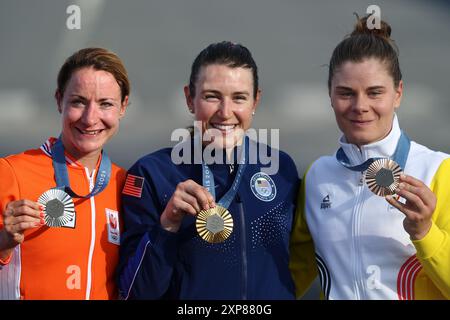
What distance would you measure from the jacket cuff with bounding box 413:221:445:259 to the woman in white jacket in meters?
0.02

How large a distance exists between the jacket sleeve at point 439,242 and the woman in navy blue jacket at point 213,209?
2.17 feet

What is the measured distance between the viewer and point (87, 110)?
3.30 m

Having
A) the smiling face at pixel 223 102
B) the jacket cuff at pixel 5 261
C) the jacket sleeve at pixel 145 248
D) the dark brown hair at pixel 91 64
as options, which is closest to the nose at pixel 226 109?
the smiling face at pixel 223 102

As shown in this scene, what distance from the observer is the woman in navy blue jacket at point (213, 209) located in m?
3.11

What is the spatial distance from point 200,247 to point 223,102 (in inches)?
27.3

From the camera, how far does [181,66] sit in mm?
5070

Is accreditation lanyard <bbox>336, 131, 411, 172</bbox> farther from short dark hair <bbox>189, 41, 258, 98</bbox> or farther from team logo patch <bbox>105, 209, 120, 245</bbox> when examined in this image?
team logo patch <bbox>105, 209, 120, 245</bbox>

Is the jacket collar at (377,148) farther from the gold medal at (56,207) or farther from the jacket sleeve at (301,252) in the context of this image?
the gold medal at (56,207)

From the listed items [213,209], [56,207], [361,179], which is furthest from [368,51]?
[56,207]

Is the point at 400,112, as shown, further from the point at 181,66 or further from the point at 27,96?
the point at 27,96

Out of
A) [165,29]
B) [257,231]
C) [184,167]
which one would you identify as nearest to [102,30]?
[165,29]

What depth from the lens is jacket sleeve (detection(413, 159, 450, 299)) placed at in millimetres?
3039

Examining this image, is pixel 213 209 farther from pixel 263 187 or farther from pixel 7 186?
pixel 7 186
